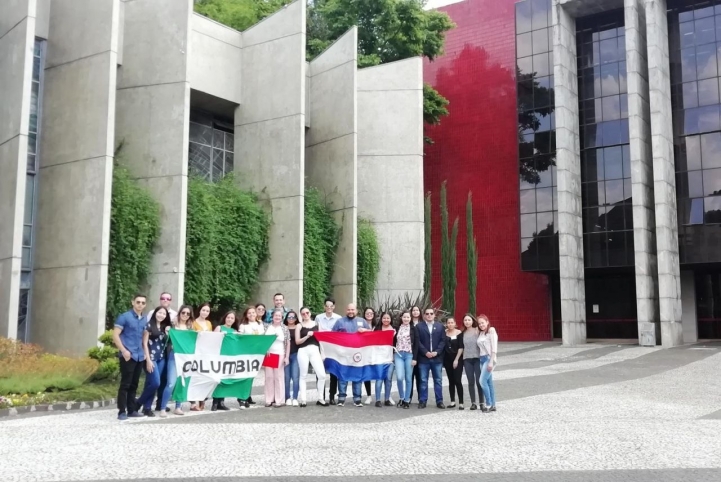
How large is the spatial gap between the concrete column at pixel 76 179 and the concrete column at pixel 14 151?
1.24m

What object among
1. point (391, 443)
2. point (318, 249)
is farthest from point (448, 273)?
point (391, 443)

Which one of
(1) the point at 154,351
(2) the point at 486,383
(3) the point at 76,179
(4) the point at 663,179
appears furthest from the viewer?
(4) the point at 663,179

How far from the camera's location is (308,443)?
27.6 feet

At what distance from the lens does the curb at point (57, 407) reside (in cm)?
1135

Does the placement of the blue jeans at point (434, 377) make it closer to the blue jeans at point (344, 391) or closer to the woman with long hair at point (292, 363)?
the blue jeans at point (344, 391)

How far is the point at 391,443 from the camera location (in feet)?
28.0

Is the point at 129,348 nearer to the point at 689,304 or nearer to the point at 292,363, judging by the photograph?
the point at 292,363

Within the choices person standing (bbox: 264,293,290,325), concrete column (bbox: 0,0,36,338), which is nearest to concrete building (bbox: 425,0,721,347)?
person standing (bbox: 264,293,290,325)

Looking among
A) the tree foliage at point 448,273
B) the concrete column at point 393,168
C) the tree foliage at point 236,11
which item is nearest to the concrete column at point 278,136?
the concrete column at point 393,168

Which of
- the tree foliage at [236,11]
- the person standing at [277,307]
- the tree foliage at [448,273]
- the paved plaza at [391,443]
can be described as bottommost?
the paved plaza at [391,443]

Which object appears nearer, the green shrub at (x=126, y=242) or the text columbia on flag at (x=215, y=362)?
the text columbia on flag at (x=215, y=362)

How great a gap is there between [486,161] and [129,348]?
2950 centimetres

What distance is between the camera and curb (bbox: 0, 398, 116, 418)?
37.2 feet

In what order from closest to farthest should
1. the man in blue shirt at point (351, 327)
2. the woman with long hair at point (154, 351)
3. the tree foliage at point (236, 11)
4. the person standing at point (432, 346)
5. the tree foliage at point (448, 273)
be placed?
the woman with long hair at point (154, 351)
the person standing at point (432, 346)
the man in blue shirt at point (351, 327)
the tree foliage at point (448, 273)
the tree foliage at point (236, 11)
